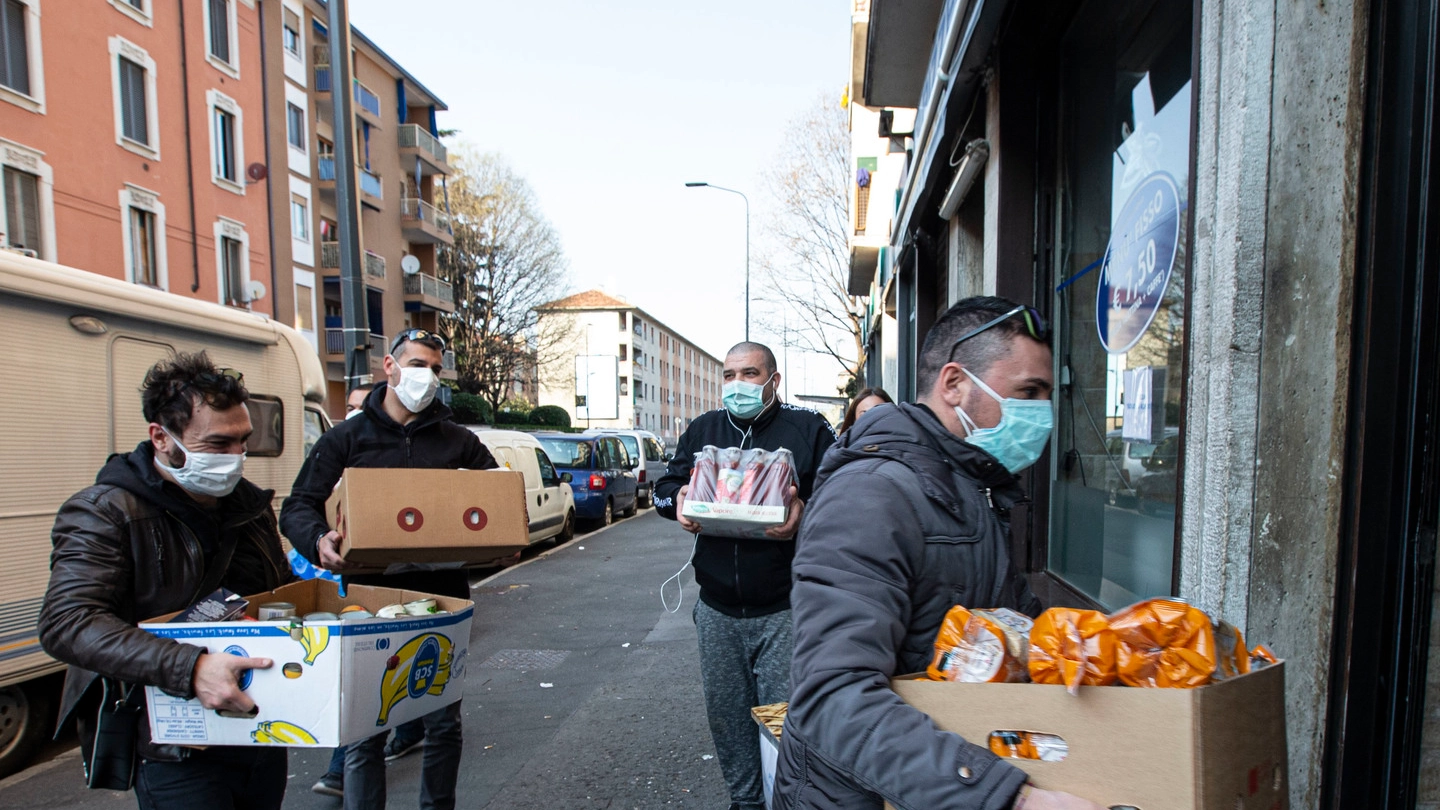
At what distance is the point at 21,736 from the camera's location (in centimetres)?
456

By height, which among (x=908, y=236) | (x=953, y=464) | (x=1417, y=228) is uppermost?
(x=908, y=236)

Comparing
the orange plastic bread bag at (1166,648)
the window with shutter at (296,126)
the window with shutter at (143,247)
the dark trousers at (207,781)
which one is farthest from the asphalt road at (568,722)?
the window with shutter at (296,126)

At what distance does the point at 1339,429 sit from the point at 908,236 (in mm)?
8243

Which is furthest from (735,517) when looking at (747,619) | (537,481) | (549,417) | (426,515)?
(549,417)

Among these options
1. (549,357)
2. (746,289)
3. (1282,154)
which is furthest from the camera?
(549,357)

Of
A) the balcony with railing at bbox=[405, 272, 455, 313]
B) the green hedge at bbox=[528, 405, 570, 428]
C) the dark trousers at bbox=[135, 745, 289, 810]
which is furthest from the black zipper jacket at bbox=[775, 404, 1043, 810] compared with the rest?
the green hedge at bbox=[528, 405, 570, 428]

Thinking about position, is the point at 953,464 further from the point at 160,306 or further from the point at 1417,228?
the point at 160,306

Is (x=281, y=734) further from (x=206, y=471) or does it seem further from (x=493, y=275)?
(x=493, y=275)

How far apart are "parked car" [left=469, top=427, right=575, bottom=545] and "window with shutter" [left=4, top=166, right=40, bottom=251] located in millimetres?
10538

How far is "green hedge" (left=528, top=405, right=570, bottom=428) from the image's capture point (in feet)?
127

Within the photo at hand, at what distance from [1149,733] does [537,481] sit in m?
11.4

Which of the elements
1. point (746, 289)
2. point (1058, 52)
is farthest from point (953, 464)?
point (746, 289)

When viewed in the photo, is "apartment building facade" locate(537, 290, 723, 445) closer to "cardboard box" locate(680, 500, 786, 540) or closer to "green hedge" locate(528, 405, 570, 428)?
"green hedge" locate(528, 405, 570, 428)

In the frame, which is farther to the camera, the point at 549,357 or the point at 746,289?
the point at 549,357
